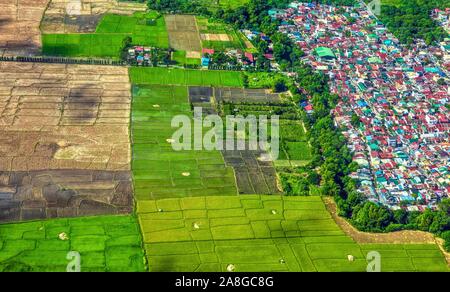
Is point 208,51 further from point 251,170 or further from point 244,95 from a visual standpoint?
point 251,170

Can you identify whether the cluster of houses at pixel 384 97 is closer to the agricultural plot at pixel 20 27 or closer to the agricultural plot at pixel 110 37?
the agricultural plot at pixel 110 37

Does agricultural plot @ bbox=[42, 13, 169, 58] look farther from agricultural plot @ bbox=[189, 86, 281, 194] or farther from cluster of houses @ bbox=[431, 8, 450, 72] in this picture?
cluster of houses @ bbox=[431, 8, 450, 72]

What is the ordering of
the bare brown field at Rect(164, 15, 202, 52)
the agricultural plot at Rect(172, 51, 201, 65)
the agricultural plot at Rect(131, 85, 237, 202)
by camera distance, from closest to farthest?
the agricultural plot at Rect(131, 85, 237, 202) < the agricultural plot at Rect(172, 51, 201, 65) < the bare brown field at Rect(164, 15, 202, 52)

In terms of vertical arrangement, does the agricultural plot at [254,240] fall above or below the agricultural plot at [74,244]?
above

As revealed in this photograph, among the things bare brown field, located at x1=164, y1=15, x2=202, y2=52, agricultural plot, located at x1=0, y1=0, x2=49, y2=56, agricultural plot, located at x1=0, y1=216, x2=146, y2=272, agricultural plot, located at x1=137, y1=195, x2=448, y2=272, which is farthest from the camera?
bare brown field, located at x1=164, y1=15, x2=202, y2=52

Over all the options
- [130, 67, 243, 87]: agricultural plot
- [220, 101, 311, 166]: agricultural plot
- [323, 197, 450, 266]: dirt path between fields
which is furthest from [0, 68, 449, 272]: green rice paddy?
[130, 67, 243, 87]: agricultural plot

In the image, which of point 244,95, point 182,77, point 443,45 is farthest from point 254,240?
point 443,45

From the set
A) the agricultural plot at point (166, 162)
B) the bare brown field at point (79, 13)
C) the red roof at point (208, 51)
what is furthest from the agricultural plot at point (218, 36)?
the agricultural plot at point (166, 162)
